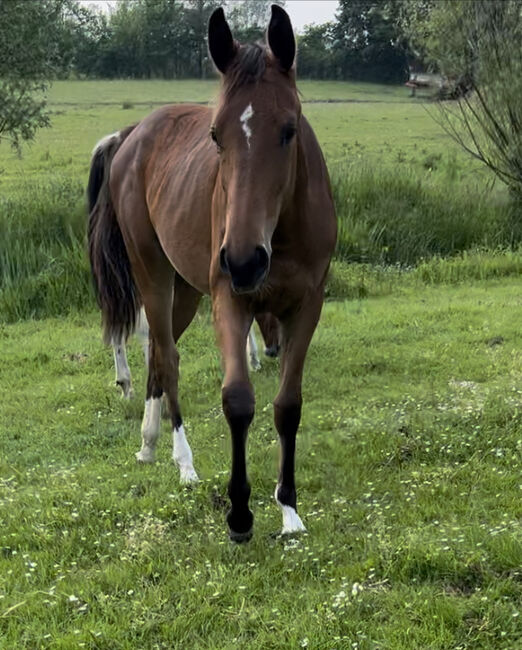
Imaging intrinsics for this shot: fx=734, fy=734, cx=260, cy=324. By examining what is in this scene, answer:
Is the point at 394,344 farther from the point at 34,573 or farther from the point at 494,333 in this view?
the point at 34,573

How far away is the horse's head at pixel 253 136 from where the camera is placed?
→ 2.82 m

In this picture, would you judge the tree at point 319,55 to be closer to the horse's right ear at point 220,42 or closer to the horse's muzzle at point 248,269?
the horse's right ear at point 220,42

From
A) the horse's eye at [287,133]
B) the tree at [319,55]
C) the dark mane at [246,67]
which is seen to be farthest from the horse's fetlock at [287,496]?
the tree at [319,55]

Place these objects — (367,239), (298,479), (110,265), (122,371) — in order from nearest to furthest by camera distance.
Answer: (298,479) → (110,265) → (122,371) → (367,239)

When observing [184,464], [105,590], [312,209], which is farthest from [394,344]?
[105,590]

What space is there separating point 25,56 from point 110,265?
6.37 meters

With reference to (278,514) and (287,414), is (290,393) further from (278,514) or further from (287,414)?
(278,514)

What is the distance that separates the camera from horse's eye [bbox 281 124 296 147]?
304cm

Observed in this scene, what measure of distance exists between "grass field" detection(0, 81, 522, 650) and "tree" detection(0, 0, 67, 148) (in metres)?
1.64

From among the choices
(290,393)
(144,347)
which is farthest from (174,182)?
(144,347)

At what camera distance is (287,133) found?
3.06m

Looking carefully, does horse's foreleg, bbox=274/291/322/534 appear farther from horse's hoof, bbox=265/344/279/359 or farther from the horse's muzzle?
horse's hoof, bbox=265/344/279/359

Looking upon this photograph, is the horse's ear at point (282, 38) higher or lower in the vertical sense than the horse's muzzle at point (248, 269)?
higher

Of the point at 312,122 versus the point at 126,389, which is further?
the point at 312,122
